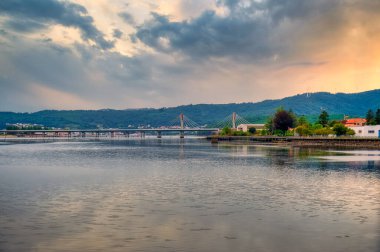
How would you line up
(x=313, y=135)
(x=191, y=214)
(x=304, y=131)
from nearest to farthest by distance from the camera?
(x=191, y=214)
(x=313, y=135)
(x=304, y=131)

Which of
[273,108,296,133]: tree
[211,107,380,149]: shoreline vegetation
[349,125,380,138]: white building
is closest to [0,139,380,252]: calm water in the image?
[211,107,380,149]: shoreline vegetation

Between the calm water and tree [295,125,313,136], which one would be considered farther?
tree [295,125,313,136]

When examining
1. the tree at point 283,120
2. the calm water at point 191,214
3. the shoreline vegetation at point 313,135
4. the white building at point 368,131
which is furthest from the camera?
the tree at point 283,120

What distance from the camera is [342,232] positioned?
742 inches

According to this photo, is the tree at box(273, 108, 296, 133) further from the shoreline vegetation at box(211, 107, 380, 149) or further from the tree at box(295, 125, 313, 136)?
the tree at box(295, 125, 313, 136)

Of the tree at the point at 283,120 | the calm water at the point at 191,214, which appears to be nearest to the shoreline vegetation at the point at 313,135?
the tree at the point at 283,120

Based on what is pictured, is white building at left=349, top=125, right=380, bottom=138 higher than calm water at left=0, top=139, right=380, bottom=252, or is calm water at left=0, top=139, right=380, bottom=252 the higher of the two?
white building at left=349, top=125, right=380, bottom=138

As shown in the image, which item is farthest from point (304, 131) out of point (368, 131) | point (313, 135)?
point (368, 131)

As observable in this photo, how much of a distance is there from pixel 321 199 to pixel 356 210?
12.8ft

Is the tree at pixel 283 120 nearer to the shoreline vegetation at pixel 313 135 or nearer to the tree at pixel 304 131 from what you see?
the shoreline vegetation at pixel 313 135

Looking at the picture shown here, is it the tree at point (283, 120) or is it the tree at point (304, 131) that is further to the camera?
the tree at point (283, 120)

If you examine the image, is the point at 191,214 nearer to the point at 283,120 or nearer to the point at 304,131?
the point at 304,131

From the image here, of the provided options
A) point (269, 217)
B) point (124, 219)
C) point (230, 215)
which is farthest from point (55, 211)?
point (269, 217)

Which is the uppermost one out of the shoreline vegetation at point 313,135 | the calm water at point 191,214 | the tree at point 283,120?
the tree at point 283,120
